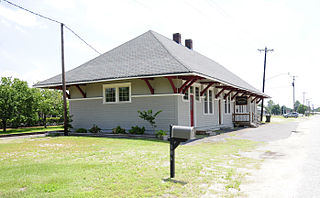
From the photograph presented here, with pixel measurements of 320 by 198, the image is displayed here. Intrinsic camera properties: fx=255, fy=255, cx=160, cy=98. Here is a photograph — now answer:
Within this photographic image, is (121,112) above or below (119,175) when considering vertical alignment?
above

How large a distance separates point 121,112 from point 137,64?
3174 millimetres

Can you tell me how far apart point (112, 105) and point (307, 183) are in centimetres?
1280

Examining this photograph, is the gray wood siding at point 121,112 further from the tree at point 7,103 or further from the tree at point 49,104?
the tree at point 49,104

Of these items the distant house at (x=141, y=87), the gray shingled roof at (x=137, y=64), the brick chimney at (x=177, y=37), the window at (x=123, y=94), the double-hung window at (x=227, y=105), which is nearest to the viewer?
the gray shingled roof at (x=137, y=64)

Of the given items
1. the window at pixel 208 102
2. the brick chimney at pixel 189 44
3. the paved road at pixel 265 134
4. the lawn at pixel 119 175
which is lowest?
the paved road at pixel 265 134

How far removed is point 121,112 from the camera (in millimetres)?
16047

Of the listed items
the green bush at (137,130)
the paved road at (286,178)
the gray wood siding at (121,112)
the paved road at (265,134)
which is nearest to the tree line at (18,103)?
the gray wood siding at (121,112)

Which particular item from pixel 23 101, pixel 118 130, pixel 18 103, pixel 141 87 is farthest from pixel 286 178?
pixel 23 101

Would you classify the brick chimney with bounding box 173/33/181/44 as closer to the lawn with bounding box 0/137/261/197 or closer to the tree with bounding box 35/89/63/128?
the tree with bounding box 35/89/63/128

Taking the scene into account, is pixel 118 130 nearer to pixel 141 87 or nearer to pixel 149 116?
pixel 149 116

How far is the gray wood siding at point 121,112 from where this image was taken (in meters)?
14.4

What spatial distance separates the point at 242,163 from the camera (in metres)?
7.27

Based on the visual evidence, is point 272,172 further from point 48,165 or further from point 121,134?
point 121,134

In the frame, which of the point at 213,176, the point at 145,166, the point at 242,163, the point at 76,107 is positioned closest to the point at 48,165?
the point at 145,166
